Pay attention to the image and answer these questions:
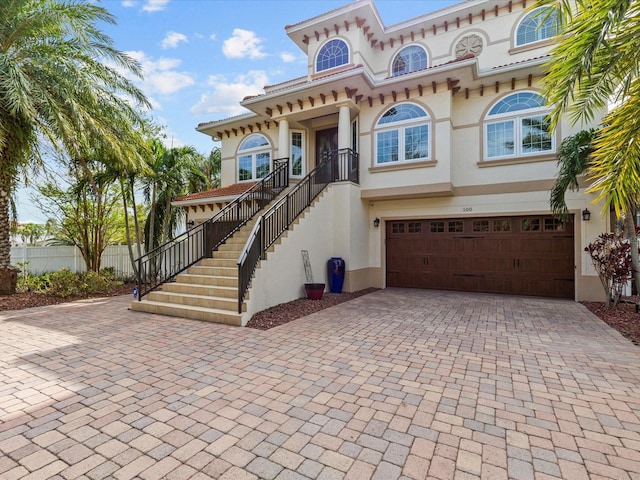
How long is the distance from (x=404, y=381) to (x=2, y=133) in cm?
939

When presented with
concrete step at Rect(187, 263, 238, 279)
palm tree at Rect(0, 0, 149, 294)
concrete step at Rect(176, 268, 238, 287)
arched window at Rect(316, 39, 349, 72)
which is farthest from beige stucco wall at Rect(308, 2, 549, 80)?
concrete step at Rect(176, 268, 238, 287)

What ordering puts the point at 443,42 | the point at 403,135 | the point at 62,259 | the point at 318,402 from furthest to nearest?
Answer: 1. the point at 62,259
2. the point at 443,42
3. the point at 403,135
4. the point at 318,402

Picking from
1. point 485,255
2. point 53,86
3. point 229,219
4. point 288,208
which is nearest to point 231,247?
point 229,219

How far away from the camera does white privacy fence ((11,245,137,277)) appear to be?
12297 millimetres

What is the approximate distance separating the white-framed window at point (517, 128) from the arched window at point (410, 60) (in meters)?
3.49

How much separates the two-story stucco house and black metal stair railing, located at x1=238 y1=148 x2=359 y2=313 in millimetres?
95

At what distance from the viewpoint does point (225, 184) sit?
44.7ft

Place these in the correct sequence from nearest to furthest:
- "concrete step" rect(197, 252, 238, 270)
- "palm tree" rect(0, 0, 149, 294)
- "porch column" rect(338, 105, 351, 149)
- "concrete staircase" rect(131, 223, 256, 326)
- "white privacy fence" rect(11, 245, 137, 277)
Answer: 1. "concrete staircase" rect(131, 223, 256, 326)
2. "palm tree" rect(0, 0, 149, 294)
3. "concrete step" rect(197, 252, 238, 270)
4. "porch column" rect(338, 105, 351, 149)
5. "white privacy fence" rect(11, 245, 137, 277)

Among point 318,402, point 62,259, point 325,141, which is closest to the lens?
point 318,402

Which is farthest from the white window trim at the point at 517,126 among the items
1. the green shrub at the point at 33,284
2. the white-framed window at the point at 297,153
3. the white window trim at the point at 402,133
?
the green shrub at the point at 33,284

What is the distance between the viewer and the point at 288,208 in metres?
8.08

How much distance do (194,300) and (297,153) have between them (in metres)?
7.07

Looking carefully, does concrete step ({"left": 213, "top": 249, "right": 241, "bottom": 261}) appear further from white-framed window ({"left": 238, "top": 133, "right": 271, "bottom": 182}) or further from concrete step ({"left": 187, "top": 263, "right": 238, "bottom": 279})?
white-framed window ({"left": 238, "top": 133, "right": 271, "bottom": 182})

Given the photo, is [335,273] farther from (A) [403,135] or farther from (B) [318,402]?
(B) [318,402]
